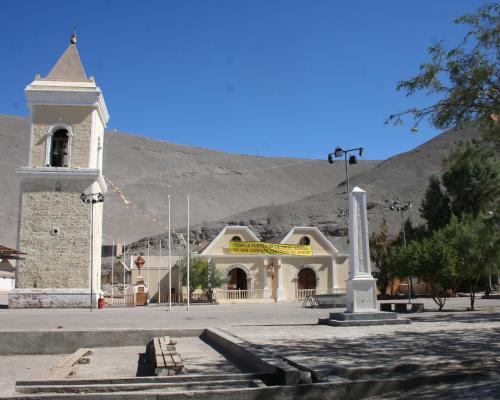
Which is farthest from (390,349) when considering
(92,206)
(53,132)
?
(53,132)

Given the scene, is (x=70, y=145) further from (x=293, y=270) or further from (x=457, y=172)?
(x=457, y=172)

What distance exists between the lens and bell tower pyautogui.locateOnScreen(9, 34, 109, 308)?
91.2 ft

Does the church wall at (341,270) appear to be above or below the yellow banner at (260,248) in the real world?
below

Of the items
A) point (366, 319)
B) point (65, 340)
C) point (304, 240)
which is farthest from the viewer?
point (304, 240)

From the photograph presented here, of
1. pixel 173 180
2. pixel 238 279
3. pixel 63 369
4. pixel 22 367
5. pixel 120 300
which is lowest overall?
pixel 22 367

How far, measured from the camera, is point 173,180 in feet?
453

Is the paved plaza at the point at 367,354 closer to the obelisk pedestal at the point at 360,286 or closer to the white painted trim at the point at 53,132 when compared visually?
the obelisk pedestal at the point at 360,286

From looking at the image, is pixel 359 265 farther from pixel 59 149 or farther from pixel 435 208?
pixel 435 208

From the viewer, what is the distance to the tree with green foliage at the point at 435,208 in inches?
1997

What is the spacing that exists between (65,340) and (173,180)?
127 m

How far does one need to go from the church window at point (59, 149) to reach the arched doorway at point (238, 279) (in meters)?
15.3

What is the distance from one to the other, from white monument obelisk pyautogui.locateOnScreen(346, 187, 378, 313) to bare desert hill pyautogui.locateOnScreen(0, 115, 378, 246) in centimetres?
7559

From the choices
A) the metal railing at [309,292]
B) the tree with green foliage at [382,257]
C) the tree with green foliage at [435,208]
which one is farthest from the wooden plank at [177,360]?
the tree with green foliage at [435,208]

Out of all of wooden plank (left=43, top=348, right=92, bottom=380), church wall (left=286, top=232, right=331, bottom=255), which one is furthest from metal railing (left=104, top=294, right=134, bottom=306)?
wooden plank (left=43, top=348, right=92, bottom=380)
